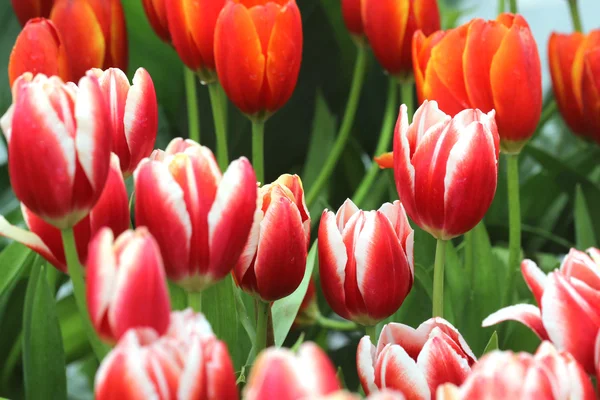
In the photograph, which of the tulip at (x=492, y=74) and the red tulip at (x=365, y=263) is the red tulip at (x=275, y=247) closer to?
the red tulip at (x=365, y=263)

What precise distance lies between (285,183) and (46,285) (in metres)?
0.10

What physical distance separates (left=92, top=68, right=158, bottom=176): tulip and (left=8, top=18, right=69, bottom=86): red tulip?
0.12m

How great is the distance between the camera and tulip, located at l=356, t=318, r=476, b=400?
243mm

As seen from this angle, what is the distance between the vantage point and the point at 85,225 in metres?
0.25

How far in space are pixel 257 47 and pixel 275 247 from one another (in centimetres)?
14

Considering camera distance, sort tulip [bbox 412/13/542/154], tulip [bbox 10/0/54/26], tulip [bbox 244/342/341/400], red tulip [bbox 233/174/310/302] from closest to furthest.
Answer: tulip [bbox 244/342/341/400]
red tulip [bbox 233/174/310/302]
tulip [bbox 412/13/542/154]
tulip [bbox 10/0/54/26]

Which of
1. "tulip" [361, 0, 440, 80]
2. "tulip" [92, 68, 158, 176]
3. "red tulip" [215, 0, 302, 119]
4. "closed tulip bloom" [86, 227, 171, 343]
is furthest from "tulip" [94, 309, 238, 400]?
"tulip" [361, 0, 440, 80]

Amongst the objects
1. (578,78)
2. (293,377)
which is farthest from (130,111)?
(578,78)

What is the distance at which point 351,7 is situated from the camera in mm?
528

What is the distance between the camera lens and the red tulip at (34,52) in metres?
0.39

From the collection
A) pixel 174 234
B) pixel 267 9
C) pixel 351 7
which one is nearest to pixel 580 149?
pixel 351 7

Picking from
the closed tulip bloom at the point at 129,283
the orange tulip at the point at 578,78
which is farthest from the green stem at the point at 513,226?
the closed tulip bloom at the point at 129,283

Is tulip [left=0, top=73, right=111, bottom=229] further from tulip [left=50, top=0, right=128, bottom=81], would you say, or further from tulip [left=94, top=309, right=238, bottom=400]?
tulip [left=50, top=0, right=128, bottom=81]

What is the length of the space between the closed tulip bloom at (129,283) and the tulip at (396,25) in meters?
0.31
